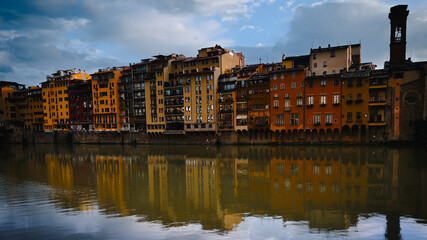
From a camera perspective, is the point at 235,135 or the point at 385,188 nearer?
the point at 385,188

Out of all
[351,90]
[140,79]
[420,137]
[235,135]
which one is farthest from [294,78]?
[140,79]

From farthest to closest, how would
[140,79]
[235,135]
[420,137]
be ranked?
[140,79] → [235,135] → [420,137]

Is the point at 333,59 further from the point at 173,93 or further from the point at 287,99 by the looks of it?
the point at 173,93

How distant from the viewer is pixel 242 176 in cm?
3014

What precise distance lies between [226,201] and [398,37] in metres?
53.3

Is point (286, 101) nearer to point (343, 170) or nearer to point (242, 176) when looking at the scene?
point (343, 170)

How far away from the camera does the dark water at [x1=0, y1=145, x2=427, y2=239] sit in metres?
15.6

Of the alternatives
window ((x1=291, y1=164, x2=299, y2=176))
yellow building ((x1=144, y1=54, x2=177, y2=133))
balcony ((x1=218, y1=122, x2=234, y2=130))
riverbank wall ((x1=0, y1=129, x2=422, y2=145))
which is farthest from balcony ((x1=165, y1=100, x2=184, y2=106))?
window ((x1=291, y1=164, x2=299, y2=176))

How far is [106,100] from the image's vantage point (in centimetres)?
7575

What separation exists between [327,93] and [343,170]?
26055 mm

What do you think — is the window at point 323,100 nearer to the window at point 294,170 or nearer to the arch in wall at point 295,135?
the arch in wall at point 295,135

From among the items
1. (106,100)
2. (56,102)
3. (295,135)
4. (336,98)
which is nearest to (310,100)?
(336,98)

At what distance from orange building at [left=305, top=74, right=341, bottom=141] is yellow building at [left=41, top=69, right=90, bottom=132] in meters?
76.5

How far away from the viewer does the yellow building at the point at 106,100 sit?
7444cm
